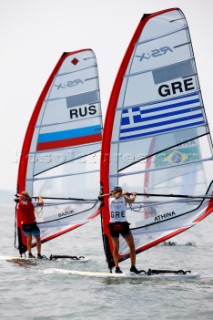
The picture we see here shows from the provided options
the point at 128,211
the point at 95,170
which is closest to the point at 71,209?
the point at 95,170

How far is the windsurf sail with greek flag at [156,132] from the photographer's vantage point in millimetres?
10797

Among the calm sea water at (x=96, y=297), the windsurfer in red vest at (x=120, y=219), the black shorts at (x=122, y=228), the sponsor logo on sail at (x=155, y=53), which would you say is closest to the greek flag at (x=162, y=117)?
the sponsor logo on sail at (x=155, y=53)

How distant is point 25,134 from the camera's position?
564 inches

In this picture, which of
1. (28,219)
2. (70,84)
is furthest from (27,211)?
A: (70,84)

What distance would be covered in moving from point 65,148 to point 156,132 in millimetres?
3660

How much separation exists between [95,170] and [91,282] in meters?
4.29

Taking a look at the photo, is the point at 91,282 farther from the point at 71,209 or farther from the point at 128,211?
the point at 71,209

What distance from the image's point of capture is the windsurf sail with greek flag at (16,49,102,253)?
13961 millimetres

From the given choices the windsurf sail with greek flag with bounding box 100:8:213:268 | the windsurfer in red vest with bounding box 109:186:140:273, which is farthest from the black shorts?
the windsurf sail with greek flag with bounding box 100:8:213:268

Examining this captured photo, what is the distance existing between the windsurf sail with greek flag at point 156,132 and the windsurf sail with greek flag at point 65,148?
289 centimetres

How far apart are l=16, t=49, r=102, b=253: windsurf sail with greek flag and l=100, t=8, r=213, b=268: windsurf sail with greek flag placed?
9.48 feet

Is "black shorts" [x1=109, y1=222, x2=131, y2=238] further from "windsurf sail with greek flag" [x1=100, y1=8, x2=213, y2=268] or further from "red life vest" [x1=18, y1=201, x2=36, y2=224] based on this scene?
"red life vest" [x1=18, y1=201, x2=36, y2=224]

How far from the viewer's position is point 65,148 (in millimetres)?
14180

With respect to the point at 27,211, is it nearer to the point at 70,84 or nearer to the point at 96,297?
the point at 70,84
